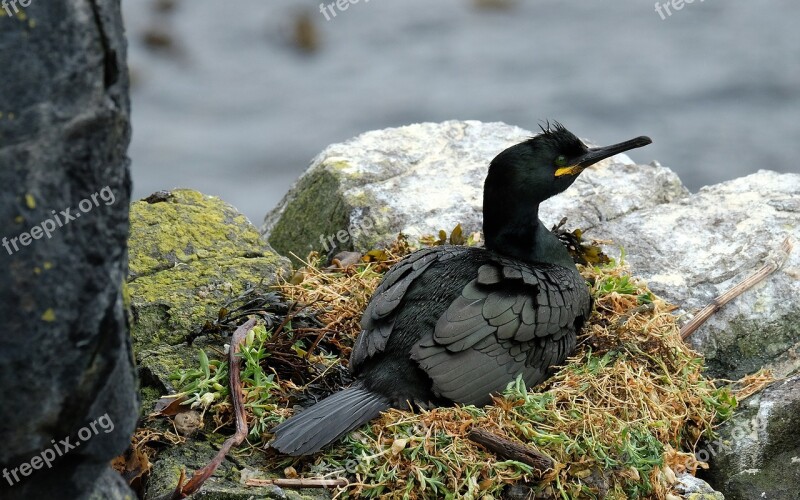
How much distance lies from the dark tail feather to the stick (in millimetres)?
489

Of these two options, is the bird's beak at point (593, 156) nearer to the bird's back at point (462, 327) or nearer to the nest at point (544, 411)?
the bird's back at point (462, 327)

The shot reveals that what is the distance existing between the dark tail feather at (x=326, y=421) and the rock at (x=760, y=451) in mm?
1730

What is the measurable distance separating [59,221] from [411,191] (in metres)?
4.21

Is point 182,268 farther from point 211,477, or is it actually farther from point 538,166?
point 538,166

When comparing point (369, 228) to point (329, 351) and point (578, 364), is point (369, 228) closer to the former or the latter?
point (329, 351)

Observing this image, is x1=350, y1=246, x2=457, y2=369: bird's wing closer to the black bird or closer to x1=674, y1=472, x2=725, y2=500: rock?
the black bird

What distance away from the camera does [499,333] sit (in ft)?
15.3

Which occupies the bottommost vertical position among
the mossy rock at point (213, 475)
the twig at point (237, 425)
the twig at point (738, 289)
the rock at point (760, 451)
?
the rock at point (760, 451)

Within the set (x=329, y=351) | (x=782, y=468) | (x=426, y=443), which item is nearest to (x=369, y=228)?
(x=329, y=351)

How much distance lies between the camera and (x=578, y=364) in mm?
4961

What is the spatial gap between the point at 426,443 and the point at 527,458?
0.42 m

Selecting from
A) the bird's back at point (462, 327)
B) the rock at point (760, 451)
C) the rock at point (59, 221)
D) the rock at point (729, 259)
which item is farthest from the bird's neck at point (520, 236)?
the rock at point (59, 221)

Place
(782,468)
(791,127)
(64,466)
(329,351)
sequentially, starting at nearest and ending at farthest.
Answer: (64,466) < (782,468) < (329,351) < (791,127)

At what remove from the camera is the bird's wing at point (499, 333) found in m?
4.52
